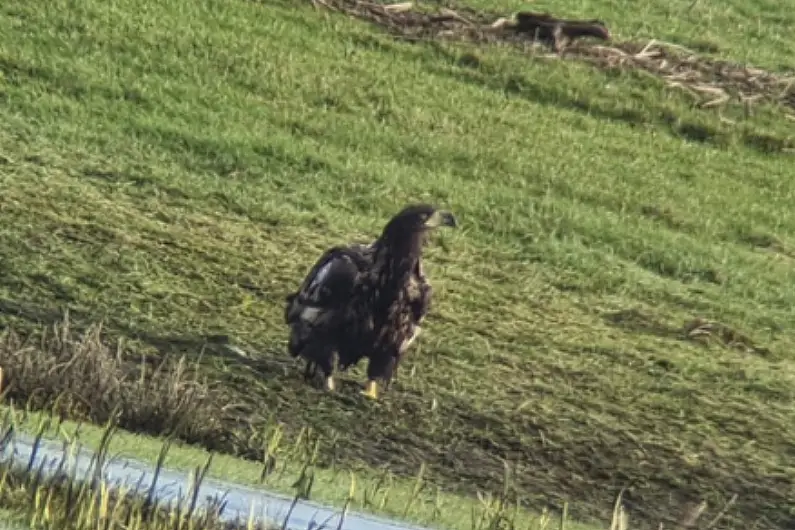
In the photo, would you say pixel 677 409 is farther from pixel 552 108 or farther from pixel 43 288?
pixel 552 108

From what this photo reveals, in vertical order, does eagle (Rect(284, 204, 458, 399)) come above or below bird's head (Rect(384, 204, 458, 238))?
below

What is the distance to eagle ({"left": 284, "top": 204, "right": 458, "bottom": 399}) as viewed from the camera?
11227mm

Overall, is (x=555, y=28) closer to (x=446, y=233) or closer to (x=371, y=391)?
(x=446, y=233)

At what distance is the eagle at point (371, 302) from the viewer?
1123 cm

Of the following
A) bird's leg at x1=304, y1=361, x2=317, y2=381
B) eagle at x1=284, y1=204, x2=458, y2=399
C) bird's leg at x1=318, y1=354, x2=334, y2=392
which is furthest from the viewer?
bird's leg at x1=304, y1=361, x2=317, y2=381

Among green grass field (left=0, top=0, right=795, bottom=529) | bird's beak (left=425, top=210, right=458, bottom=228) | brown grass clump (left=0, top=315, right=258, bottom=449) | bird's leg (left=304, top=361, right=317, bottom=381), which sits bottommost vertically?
green grass field (left=0, top=0, right=795, bottom=529)

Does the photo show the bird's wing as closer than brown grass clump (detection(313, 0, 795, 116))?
Yes

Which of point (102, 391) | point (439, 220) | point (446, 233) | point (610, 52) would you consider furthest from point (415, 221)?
point (610, 52)

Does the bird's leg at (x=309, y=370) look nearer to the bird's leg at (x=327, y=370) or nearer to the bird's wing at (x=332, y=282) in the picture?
the bird's leg at (x=327, y=370)

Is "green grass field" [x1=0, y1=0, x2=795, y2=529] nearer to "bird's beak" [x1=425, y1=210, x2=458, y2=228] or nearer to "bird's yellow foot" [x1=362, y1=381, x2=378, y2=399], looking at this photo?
"bird's yellow foot" [x1=362, y1=381, x2=378, y2=399]

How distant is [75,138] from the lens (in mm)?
16297

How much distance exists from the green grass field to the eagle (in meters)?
0.32

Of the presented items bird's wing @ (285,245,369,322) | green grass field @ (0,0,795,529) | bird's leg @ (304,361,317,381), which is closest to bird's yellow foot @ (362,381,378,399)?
green grass field @ (0,0,795,529)

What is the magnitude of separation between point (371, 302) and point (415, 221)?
50 cm
